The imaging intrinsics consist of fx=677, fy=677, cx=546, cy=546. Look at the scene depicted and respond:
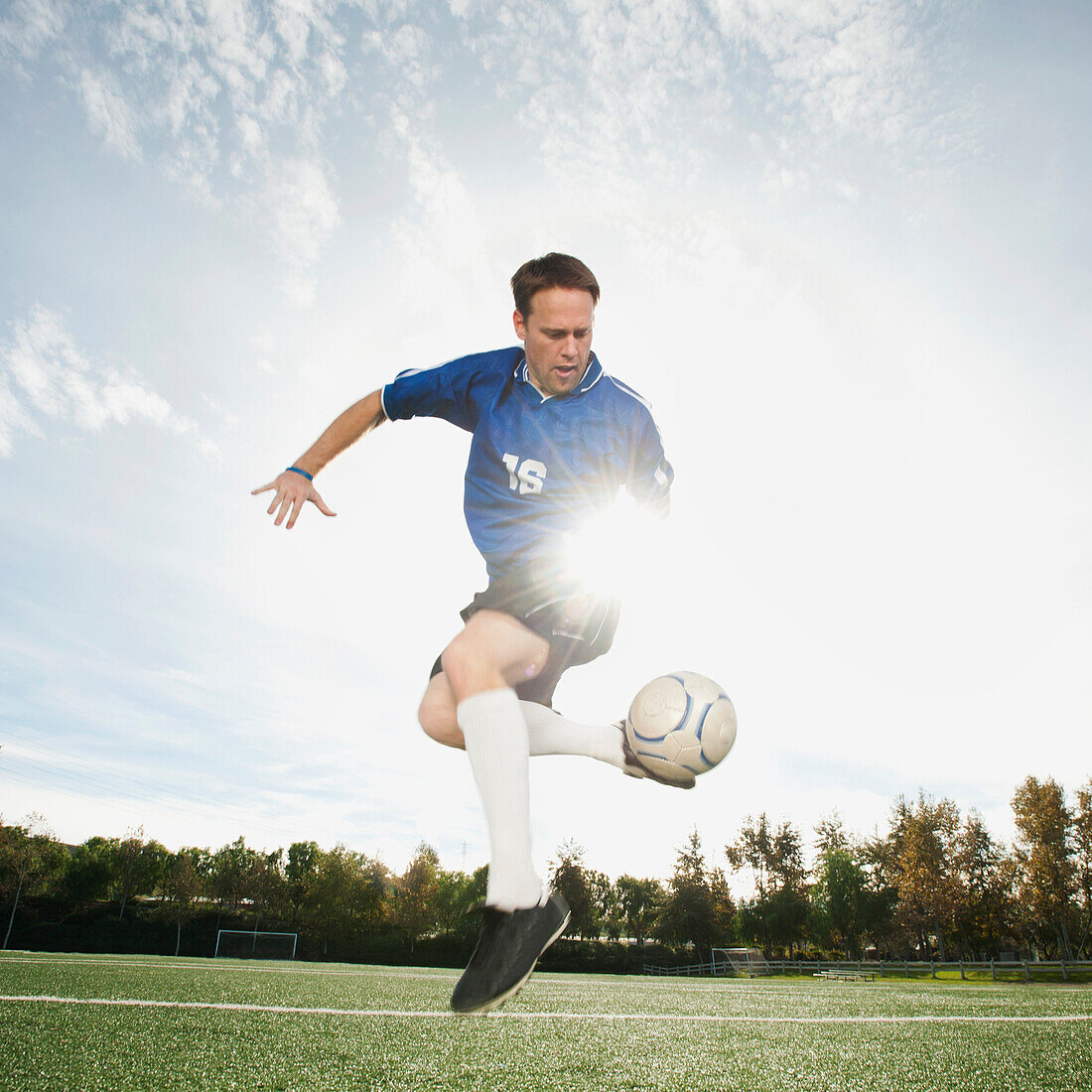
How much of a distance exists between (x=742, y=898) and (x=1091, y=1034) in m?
52.0

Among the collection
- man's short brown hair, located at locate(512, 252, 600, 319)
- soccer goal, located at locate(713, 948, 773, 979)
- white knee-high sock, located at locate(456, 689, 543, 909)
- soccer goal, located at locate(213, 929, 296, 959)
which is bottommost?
soccer goal, located at locate(713, 948, 773, 979)

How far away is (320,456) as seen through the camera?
9.77 ft

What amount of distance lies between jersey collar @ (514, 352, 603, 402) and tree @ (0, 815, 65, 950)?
50.5 m

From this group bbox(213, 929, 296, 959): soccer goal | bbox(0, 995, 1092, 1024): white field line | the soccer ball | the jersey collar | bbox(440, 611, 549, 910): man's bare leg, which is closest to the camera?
bbox(440, 611, 549, 910): man's bare leg

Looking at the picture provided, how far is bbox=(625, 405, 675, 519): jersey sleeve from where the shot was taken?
10.1 ft

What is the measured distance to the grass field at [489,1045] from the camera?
10.7ft

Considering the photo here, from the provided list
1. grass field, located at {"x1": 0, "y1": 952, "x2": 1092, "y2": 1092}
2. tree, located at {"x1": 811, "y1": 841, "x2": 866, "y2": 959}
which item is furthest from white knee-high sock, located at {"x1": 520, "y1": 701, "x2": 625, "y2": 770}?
tree, located at {"x1": 811, "y1": 841, "x2": 866, "y2": 959}

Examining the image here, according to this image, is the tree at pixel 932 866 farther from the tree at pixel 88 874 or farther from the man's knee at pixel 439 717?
the tree at pixel 88 874

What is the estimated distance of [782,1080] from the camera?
134 inches

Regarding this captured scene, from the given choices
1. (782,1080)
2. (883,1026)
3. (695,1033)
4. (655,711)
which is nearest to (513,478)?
(655,711)

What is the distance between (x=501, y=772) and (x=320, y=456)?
5.17 feet

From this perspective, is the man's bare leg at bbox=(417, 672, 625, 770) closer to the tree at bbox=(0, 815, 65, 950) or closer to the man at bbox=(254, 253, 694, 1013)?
the man at bbox=(254, 253, 694, 1013)

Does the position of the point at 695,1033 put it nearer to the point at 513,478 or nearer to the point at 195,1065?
the point at 195,1065

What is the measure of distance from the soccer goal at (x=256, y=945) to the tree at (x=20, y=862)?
11.7 metres
